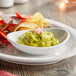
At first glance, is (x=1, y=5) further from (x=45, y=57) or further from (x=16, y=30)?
(x=45, y=57)

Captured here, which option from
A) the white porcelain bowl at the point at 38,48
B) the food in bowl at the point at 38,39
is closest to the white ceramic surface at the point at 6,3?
the white porcelain bowl at the point at 38,48

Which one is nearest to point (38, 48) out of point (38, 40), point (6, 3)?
point (38, 40)

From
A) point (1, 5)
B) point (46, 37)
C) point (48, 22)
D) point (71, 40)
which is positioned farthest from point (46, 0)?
point (46, 37)

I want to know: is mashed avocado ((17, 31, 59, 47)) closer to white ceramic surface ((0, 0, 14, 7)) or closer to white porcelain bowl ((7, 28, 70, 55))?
white porcelain bowl ((7, 28, 70, 55))

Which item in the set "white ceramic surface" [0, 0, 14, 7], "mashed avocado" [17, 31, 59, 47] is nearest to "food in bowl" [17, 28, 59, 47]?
"mashed avocado" [17, 31, 59, 47]

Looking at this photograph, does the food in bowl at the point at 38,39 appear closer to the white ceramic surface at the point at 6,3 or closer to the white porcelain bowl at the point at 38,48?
the white porcelain bowl at the point at 38,48

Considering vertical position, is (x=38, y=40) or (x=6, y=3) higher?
(x=38, y=40)

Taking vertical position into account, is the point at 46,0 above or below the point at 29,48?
below

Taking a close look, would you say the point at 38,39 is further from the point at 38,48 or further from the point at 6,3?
the point at 6,3
